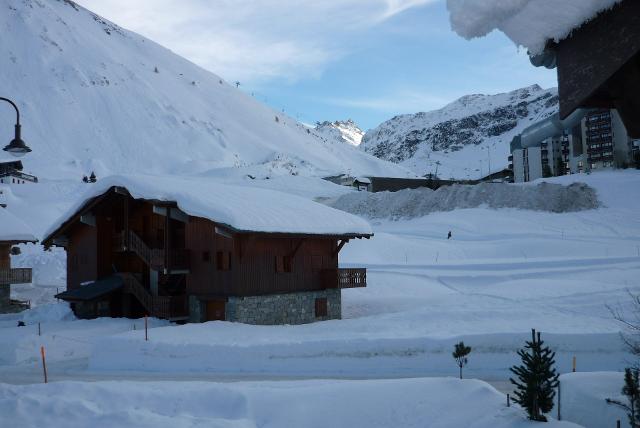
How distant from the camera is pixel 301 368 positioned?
18172mm

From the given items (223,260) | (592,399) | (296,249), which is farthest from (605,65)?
(296,249)

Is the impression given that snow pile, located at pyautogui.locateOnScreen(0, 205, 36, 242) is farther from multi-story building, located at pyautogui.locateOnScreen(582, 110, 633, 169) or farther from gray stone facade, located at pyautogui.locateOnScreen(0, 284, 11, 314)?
multi-story building, located at pyautogui.locateOnScreen(582, 110, 633, 169)

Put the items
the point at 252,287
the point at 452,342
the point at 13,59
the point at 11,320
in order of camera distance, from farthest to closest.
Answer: the point at 13,59 → the point at 11,320 → the point at 252,287 → the point at 452,342

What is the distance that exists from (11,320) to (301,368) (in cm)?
1989

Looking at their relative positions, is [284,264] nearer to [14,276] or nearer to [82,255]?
[82,255]

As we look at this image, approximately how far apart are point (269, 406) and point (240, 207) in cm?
1381

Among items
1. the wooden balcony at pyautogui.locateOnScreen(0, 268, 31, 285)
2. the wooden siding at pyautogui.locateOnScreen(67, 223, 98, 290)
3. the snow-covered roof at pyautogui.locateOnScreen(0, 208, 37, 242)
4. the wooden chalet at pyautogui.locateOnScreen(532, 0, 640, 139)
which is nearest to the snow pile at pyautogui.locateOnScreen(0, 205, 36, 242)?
the snow-covered roof at pyautogui.locateOnScreen(0, 208, 37, 242)

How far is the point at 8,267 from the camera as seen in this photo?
35750mm

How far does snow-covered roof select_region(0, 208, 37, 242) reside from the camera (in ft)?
113

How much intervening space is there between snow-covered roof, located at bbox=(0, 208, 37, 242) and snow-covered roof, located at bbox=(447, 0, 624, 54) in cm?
3488

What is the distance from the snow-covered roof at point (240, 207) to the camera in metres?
23.1

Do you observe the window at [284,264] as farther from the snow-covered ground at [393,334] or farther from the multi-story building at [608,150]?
the multi-story building at [608,150]

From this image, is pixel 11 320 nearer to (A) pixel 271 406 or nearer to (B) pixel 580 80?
(A) pixel 271 406

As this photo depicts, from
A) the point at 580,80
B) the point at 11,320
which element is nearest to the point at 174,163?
the point at 11,320
